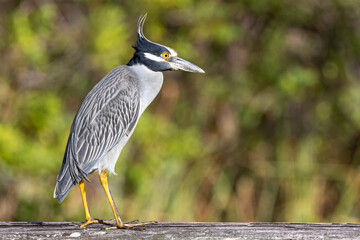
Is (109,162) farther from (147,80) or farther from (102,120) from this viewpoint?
(147,80)

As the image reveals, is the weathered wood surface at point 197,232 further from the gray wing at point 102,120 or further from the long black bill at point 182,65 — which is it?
the long black bill at point 182,65

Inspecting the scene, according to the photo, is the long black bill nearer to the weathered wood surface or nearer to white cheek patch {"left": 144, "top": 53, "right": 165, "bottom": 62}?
white cheek patch {"left": 144, "top": 53, "right": 165, "bottom": 62}

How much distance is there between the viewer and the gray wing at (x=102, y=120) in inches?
158

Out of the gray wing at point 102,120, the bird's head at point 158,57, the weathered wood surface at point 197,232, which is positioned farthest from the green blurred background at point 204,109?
the weathered wood surface at point 197,232

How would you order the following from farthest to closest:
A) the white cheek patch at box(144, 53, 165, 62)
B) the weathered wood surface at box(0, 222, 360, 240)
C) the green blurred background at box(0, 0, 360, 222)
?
1. the green blurred background at box(0, 0, 360, 222)
2. the white cheek patch at box(144, 53, 165, 62)
3. the weathered wood surface at box(0, 222, 360, 240)

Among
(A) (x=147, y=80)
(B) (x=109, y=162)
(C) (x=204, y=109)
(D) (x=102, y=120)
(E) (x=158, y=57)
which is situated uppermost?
(C) (x=204, y=109)

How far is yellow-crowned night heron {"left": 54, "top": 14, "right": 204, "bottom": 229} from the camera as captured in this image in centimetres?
403

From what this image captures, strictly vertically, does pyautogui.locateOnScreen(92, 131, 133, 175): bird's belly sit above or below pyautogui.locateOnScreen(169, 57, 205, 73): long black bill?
below

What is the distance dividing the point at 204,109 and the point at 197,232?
539 centimetres

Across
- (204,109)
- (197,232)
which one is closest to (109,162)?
(197,232)

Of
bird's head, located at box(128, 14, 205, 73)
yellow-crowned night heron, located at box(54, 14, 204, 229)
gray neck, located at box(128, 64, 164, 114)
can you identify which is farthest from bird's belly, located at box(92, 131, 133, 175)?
bird's head, located at box(128, 14, 205, 73)

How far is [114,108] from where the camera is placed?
4238mm

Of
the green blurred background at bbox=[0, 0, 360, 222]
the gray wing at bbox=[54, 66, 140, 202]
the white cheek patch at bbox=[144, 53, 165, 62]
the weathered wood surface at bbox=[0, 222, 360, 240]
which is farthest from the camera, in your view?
the green blurred background at bbox=[0, 0, 360, 222]

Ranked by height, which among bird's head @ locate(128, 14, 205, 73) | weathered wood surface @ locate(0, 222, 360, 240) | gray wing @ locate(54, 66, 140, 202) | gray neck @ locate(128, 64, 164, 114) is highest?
bird's head @ locate(128, 14, 205, 73)
